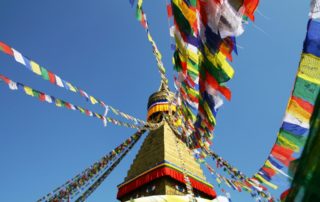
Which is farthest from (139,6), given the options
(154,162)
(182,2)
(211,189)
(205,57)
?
(211,189)

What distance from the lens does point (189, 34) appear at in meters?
4.77

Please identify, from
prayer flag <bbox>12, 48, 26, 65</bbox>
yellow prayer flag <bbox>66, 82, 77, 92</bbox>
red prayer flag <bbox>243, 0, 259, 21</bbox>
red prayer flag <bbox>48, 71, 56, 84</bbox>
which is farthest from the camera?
yellow prayer flag <bbox>66, 82, 77, 92</bbox>

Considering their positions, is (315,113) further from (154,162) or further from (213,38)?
(154,162)

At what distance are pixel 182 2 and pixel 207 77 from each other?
139cm

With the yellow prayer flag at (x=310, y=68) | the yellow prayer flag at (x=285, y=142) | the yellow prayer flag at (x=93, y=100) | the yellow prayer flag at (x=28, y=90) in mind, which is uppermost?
the yellow prayer flag at (x=28, y=90)

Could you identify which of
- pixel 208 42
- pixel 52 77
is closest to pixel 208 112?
pixel 208 42

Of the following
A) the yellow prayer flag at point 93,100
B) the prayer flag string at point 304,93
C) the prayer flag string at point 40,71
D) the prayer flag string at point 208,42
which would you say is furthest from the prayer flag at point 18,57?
the prayer flag string at point 304,93

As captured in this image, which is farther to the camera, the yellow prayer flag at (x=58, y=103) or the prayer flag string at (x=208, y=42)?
the yellow prayer flag at (x=58, y=103)

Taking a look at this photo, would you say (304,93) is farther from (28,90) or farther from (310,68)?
(28,90)

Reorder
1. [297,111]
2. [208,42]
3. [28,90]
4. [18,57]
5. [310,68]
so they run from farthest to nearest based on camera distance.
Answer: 1. [28,90]
2. [18,57]
3. [208,42]
4. [297,111]
5. [310,68]

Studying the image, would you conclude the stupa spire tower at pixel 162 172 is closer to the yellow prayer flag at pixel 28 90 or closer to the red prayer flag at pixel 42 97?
the red prayer flag at pixel 42 97

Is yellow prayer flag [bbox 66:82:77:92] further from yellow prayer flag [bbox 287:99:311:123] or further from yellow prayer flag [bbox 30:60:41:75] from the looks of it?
yellow prayer flag [bbox 287:99:311:123]

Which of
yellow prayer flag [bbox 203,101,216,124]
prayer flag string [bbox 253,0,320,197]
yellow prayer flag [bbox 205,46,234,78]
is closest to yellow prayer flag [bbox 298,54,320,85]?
prayer flag string [bbox 253,0,320,197]

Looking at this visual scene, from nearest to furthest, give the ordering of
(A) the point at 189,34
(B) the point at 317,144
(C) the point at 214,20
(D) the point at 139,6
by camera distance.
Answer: (B) the point at 317,144
(C) the point at 214,20
(A) the point at 189,34
(D) the point at 139,6
